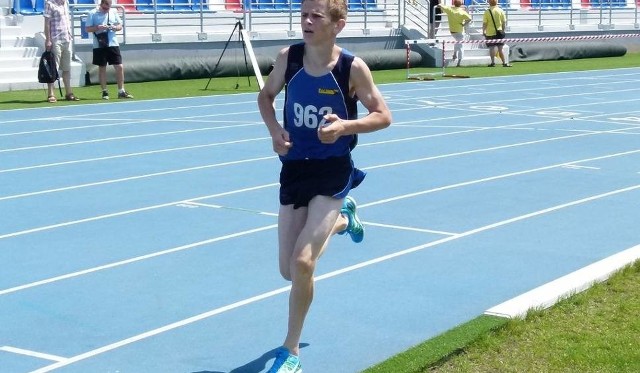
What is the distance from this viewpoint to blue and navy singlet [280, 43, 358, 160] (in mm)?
5641

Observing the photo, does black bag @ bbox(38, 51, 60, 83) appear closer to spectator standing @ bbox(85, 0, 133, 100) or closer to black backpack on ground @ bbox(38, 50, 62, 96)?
black backpack on ground @ bbox(38, 50, 62, 96)

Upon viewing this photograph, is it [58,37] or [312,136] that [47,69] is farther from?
[312,136]

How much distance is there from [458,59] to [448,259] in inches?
1024

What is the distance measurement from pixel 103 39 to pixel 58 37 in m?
0.93

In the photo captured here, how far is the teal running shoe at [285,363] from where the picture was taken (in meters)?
5.38

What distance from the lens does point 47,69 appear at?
67.3 feet

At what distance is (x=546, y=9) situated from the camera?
44.2m

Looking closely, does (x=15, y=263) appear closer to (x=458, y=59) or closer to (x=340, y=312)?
(x=340, y=312)

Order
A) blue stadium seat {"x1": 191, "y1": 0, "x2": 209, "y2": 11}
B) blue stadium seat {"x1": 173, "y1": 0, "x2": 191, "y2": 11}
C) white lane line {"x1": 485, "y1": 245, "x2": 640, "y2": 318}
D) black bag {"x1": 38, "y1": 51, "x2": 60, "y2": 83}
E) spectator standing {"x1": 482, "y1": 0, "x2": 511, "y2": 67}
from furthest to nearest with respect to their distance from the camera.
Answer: spectator standing {"x1": 482, "y1": 0, "x2": 511, "y2": 67} < blue stadium seat {"x1": 191, "y1": 0, "x2": 209, "y2": 11} < blue stadium seat {"x1": 173, "y1": 0, "x2": 191, "y2": 11} < black bag {"x1": 38, "y1": 51, "x2": 60, "y2": 83} < white lane line {"x1": 485, "y1": 245, "x2": 640, "y2": 318}

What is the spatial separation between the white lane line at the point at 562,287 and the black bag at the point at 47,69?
566 inches

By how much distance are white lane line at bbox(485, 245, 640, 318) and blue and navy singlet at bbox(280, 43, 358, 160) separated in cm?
142

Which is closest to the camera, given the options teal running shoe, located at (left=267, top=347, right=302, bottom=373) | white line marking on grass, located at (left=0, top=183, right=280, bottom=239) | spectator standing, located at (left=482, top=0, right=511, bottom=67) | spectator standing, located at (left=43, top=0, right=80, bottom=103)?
teal running shoe, located at (left=267, top=347, right=302, bottom=373)

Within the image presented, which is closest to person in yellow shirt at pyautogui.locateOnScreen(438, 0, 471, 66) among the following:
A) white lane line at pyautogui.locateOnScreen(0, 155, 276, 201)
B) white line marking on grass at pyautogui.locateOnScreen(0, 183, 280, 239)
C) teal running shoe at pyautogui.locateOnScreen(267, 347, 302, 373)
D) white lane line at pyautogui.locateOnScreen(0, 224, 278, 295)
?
white lane line at pyautogui.locateOnScreen(0, 155, 276, 201)

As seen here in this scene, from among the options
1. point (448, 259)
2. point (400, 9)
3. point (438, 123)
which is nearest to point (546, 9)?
point (400, 9)
